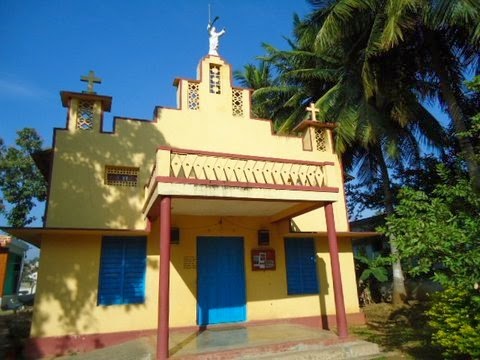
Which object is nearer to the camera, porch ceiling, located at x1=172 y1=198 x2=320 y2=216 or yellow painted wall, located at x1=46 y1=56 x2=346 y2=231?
porch ceiling, located at x1=172 y1=198 x2=320 y2=216

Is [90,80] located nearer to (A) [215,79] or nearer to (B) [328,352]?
(A) [215,79]

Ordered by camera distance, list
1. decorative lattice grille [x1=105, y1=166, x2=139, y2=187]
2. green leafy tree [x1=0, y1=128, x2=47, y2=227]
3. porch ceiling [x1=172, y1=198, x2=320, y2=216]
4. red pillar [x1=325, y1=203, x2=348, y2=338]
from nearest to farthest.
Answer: red pillar [x1=325, y1=203, x2=348, y2=338] → porch ceiling [x1=172, y1=198, x2=320, y2=216] → decorative lattice grille [x1=105, y1=166, x2=139, y2=187] → green leafy tree [x1=0, y1=128, x2=47, y2=227]

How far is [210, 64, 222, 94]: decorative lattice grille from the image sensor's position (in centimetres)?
1109

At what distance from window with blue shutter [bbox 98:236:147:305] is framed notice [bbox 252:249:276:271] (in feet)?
9.81

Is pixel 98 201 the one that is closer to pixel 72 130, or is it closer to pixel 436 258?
pixel 72 130

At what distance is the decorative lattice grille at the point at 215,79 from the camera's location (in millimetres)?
11094

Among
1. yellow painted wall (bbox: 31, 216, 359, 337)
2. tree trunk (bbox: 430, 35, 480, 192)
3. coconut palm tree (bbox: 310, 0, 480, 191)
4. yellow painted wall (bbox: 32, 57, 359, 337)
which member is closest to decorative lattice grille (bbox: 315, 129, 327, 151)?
yellow painted wall (bbox: 32, 57, 359, 337)

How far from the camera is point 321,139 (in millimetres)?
11898

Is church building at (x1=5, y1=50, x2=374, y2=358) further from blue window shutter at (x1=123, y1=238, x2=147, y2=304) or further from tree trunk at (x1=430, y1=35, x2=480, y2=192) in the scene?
tree trunk at (x1=430, y1=35, x2=480, y2=192)

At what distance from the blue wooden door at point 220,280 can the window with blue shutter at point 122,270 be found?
4.89ft

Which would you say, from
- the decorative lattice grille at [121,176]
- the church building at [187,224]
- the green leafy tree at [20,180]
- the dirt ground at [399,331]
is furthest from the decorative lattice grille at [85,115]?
the green leafy tree at [20,180]

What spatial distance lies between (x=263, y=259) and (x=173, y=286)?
2605 millimetres

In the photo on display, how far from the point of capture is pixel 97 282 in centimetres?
856

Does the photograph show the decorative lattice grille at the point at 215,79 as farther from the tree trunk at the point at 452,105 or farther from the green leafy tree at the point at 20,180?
the green leafy tree at the point at 20,180
